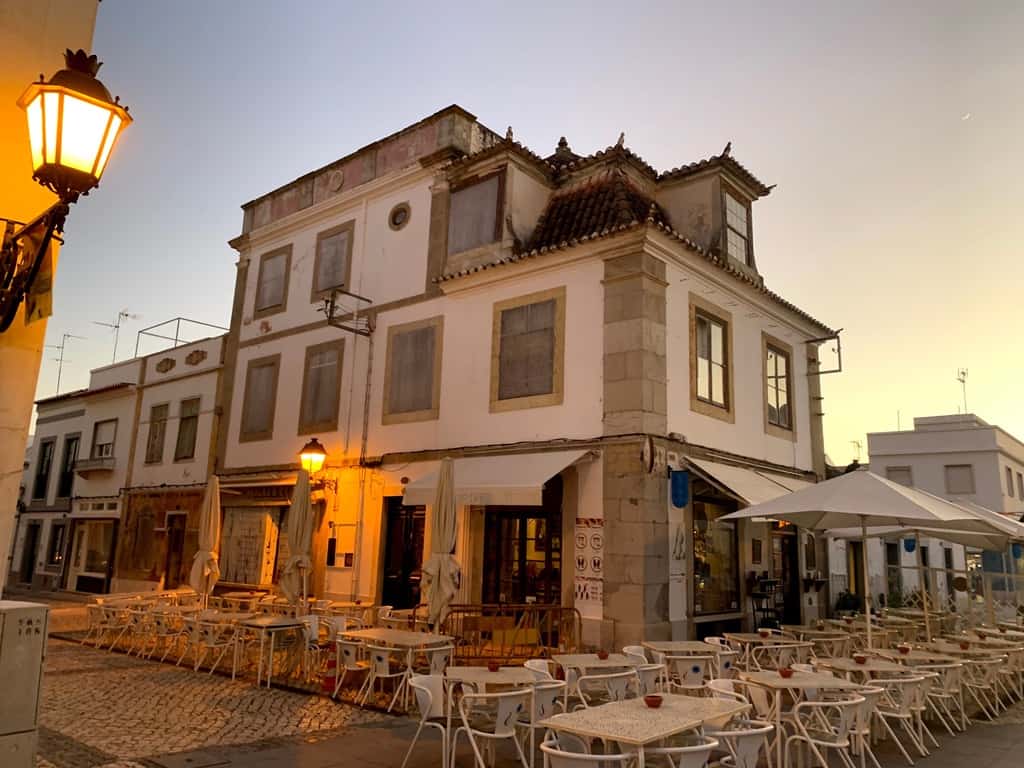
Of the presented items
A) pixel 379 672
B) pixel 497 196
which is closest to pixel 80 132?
pixel 379 672

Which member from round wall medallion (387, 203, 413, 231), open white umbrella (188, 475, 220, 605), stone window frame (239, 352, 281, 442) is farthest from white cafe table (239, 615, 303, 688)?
round wall medallion (387, 203, 413, 231)

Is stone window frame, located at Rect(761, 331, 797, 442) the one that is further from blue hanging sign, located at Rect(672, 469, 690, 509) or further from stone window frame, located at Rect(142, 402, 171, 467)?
stone window frame, located at Rect(142, 402, 171, 467)

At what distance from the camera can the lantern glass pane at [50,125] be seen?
3725mm

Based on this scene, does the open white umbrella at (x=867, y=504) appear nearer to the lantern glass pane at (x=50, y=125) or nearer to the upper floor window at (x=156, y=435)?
the lantern glass pane at (x=50, y=125)

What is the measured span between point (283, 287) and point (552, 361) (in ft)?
28.9

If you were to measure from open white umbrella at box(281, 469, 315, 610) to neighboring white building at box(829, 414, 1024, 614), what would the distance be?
26.8 metres

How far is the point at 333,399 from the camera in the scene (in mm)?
16266

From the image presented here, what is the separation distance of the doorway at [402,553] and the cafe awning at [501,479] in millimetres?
1419

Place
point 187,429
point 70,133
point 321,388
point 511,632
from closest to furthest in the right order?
point 70,133 < point 511,632 < point 321,388 < point 187,429

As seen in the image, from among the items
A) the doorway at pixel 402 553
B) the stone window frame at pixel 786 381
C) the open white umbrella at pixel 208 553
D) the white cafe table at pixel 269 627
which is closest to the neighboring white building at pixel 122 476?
the open white umbrella at pixel 208 553

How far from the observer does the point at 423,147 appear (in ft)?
52.0

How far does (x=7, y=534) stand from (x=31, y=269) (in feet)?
6.04

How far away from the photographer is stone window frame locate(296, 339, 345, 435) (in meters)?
16.2

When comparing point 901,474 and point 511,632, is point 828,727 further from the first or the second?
point 901,474
